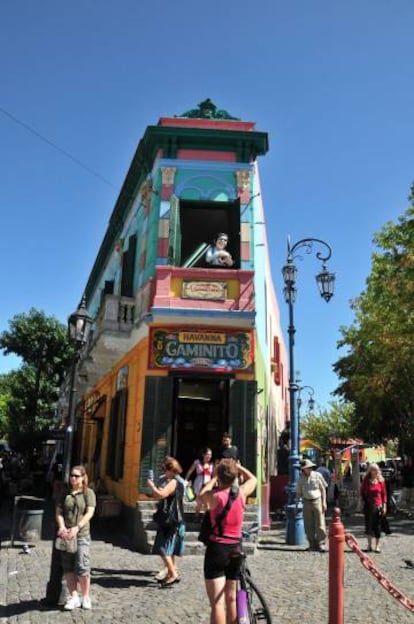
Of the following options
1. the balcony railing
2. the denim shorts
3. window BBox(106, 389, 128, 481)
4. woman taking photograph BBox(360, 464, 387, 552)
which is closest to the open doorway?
window BBox(106, 389, 128, 481)

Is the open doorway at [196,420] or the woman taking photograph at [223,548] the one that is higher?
the open doorway at [196,420]

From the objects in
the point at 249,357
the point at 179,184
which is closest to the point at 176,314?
the point at 249,357

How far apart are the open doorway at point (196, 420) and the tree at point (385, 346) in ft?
21.3

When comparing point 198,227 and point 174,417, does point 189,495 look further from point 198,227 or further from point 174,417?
point 198,227

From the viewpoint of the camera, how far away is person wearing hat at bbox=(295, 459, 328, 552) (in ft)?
33.2

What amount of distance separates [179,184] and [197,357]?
3857 millimetres

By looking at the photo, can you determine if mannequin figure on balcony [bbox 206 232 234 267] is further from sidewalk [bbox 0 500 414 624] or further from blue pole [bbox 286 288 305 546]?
sidewalk [bbox 0 500 414 624]

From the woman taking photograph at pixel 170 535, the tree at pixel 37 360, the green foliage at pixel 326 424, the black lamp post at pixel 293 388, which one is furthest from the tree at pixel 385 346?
the green foliage at pixel 326 424

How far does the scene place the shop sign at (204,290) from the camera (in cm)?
1115

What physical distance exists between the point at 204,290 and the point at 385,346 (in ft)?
34.0

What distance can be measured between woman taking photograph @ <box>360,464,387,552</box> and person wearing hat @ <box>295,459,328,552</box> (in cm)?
79

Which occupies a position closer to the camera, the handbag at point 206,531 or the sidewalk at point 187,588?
the handbag at point 206,531

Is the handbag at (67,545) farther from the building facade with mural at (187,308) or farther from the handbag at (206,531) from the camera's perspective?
the building facade with mural at (187,308)

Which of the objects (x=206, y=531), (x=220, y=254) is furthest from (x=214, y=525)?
(x=220, y=254)
